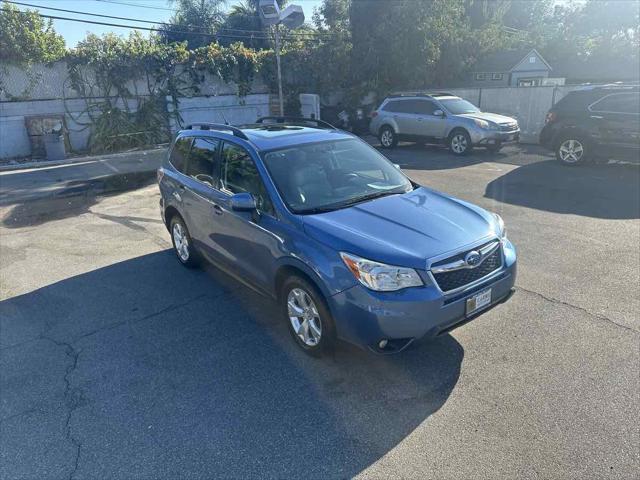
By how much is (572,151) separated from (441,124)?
383 centimetres

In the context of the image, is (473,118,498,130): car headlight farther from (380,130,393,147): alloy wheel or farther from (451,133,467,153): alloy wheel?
(380,130,393,147): alloy wheel

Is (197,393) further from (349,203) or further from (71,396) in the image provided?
(349,203)

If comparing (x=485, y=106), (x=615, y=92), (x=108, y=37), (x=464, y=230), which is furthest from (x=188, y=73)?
(x=464, y=230)

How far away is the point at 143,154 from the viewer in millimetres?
15477

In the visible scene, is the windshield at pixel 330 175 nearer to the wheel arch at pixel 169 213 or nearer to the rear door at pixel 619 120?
the wheel arch at pixel 169 213

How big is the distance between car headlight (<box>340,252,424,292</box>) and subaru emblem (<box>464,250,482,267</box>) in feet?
1.42

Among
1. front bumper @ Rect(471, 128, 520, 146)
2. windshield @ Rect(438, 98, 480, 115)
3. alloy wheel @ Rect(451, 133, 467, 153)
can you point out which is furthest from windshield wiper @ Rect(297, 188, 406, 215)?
windshield @ Rect(438, 98, 480, 115)

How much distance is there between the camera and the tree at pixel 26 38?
14211 mm

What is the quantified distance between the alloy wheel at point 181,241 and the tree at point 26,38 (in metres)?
13.1

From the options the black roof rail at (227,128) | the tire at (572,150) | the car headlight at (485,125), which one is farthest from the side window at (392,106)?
the black roof rail at (227,128)

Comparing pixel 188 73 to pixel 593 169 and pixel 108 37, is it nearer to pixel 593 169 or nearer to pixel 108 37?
pixel 108 37

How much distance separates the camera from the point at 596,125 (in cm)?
1008

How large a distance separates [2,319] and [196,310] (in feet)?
6.50

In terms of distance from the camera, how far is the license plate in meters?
3.26
